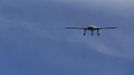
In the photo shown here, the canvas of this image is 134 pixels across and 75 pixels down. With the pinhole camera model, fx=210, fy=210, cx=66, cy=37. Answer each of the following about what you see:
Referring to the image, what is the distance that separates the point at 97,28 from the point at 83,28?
12.0 meters

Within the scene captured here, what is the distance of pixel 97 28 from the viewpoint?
576 ft

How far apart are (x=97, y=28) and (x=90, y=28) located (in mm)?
5983

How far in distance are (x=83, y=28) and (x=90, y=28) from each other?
602 centimetres

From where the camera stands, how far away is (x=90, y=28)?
573ft

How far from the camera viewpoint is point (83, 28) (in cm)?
17362
